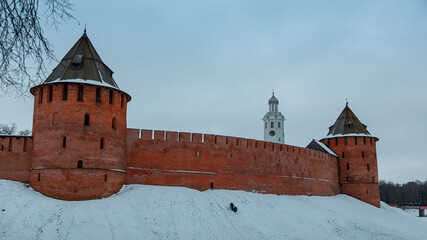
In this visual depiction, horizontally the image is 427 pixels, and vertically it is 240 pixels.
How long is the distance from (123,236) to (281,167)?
12935 mm

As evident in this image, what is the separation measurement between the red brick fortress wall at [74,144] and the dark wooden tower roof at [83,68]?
1.14 feet

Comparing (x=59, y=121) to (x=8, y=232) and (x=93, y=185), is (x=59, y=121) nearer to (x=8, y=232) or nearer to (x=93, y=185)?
(x=93, y=185)

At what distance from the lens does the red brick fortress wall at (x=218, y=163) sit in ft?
67.3

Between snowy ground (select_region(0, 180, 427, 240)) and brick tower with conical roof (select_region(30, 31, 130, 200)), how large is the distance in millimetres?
717

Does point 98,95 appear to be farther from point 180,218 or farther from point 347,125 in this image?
point 347,125

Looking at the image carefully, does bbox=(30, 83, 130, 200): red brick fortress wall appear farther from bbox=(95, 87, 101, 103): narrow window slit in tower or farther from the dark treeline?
the dark treeline

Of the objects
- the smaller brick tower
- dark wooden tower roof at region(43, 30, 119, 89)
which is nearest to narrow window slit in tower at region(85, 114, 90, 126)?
dark wooden tower roof at region(43, 30, 119, 89)

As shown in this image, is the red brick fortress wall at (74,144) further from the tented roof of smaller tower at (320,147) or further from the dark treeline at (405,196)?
the dark treeline at (405,196)

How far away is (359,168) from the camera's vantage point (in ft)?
102

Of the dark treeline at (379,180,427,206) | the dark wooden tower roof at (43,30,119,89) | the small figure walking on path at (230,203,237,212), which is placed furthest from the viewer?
the dark treeline at (379,180,427,206)

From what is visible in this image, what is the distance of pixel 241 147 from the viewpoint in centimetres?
2389

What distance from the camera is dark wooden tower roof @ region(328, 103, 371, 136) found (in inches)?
1257

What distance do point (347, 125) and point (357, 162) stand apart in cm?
285

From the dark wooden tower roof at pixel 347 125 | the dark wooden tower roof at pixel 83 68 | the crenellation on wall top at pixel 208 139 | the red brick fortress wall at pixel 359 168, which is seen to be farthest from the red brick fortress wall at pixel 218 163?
the dark wooden tower roof at pixel 347 125
